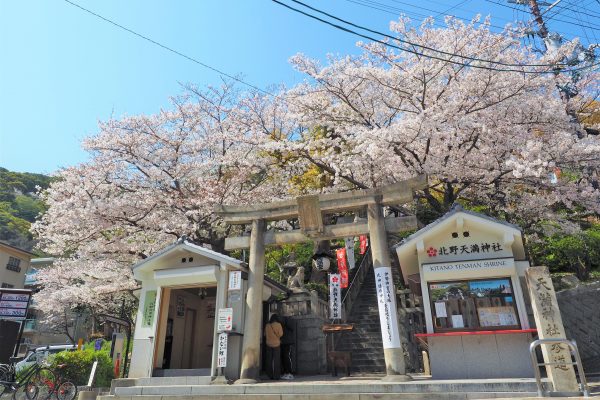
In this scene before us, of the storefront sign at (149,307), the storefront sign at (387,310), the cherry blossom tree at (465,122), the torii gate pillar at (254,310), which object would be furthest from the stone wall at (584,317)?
the storefront sign at (149,307)

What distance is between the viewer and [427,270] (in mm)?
9383

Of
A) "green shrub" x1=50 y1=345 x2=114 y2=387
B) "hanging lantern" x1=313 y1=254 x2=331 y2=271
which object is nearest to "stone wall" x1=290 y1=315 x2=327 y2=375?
"hanging lantern" x1=313 y1=254 x2=331 y2=271

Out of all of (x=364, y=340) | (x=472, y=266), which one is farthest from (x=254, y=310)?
(x=364, y=340)

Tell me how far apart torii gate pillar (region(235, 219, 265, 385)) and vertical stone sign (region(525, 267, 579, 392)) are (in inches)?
251

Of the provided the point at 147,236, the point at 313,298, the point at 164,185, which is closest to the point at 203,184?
the point at 164,185

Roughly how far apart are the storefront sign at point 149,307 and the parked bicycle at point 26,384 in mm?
3262

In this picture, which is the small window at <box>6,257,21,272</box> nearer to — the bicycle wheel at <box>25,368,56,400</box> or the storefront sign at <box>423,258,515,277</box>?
the bicycle wheel at <box>25,368,56,400</box>

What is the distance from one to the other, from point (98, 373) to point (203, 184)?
28.4ft

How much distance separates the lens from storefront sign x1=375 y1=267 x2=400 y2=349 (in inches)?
353

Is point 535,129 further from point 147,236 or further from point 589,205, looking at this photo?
point 147,236

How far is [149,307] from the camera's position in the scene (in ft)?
37.8

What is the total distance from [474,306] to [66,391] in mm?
11398

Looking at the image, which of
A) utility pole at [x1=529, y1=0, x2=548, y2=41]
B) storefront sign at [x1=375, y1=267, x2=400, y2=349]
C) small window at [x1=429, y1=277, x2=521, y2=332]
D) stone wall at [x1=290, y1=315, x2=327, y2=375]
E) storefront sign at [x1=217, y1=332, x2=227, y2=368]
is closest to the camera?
small window at [x1=429, y1=277, x2=521, y2=332]

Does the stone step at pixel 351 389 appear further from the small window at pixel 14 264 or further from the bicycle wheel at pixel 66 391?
the small window at pixel 14 264
